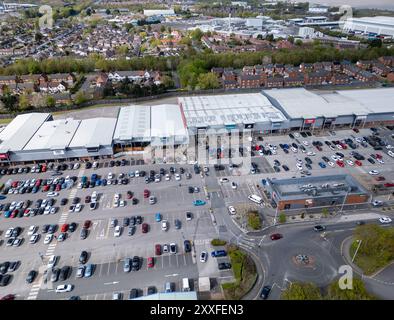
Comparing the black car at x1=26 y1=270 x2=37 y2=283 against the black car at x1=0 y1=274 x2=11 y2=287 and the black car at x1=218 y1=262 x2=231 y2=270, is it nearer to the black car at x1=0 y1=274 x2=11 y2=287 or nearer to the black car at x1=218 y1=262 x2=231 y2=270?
the black car at x1=0 y1=274 x2=11 y2=287

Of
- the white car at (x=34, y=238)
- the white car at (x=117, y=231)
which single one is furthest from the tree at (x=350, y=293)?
the white car at (x=34, y=238)

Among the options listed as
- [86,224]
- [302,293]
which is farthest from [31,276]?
[302,293]

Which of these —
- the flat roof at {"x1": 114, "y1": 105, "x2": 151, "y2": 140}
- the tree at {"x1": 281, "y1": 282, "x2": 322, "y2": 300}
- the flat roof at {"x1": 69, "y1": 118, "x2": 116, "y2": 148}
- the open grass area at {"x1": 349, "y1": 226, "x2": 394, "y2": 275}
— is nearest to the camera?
the tree at {"x1": 281, "y1": 282, "x2": 322, "y2": 300}

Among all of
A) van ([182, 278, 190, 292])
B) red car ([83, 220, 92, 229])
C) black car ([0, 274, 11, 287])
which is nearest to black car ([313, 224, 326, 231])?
van ([182, 278, 190, 292])

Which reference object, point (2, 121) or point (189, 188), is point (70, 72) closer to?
point (2, 121)

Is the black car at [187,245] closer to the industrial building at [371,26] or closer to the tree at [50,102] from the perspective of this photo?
the tree at [50,102]
